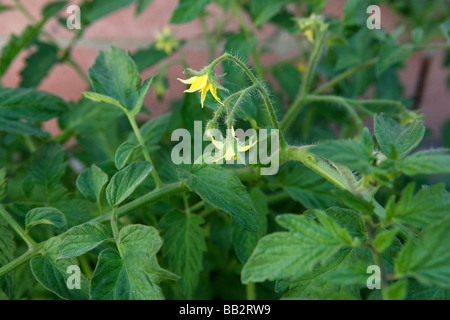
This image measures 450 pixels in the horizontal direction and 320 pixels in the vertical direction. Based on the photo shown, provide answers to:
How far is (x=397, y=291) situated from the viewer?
326 mm

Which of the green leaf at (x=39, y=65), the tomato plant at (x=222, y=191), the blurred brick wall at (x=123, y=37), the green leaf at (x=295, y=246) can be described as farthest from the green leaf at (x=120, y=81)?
the blurred brick wall at (x=123, y=37)

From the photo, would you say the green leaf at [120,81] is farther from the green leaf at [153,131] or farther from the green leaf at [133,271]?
the green leaf at [133,271]

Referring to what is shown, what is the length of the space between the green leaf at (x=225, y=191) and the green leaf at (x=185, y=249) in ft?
0.36

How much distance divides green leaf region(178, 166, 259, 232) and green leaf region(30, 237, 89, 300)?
14cm

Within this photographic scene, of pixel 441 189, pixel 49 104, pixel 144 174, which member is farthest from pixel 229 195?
pixel 49 104

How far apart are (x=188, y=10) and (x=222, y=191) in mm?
372

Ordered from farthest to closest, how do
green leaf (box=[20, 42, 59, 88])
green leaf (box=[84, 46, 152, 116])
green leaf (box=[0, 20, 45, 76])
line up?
green leaf (box=[20, 42, 59, 88]) < green leaf (box=[0, 20, 45, 76]) < green leaf (box=[84, 46, 152, 116])

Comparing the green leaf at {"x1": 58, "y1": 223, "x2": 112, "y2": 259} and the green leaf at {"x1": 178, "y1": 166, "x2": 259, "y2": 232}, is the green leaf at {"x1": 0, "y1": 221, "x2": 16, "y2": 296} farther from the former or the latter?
the green leaf at {"x1": 178, "y1": 166, "x2": 259, "y2": 232}

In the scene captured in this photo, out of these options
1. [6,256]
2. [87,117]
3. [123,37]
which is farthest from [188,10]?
[123,37]

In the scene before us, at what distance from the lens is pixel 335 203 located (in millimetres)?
575

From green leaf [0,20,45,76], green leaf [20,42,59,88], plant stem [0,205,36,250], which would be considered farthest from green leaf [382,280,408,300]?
green leaf [20,42,59,88]

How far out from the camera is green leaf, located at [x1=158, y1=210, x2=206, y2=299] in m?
0.54
